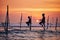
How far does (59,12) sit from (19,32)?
21.3 inches

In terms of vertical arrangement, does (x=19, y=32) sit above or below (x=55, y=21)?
below

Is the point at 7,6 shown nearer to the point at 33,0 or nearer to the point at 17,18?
the point at 17,18

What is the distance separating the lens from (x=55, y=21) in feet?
6.76

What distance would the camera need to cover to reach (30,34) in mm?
1997

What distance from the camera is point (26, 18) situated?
2.04m

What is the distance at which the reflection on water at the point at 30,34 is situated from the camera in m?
1.98

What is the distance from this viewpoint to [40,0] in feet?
6.89

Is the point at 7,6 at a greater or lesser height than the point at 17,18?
greater

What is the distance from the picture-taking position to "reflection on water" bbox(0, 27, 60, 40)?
1.98 meters

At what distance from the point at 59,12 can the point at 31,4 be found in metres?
0.35

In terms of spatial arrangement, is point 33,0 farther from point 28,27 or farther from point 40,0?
point 28,27

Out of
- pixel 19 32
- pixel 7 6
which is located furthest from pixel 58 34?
pixel 7 6

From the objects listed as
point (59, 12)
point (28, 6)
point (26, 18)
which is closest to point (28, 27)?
point (26, 18)

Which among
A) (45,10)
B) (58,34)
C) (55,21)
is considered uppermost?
(45,10)
